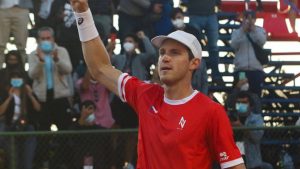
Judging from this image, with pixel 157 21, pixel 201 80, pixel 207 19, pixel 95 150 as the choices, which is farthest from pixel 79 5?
pixel 207 19

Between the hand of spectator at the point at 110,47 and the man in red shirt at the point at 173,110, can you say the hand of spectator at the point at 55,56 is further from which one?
the man in red shirt at the point at 173,110

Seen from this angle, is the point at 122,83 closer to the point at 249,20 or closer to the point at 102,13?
the point at 102,13

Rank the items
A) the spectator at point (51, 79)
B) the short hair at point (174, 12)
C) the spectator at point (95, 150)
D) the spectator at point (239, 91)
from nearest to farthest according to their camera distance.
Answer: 1. the spectator at point (95, 150)
2. the spectator at point (51, 79)
3. the spectator at point (239, 91)
4. the short hair at point (174, 12)

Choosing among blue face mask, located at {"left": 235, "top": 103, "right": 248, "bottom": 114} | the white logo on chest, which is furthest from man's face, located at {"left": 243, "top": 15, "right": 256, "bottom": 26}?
the white logo on chest

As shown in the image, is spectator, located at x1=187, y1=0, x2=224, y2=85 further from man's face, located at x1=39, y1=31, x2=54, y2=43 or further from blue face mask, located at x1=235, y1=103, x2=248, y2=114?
man's face, located at x1=39, y1=31, x2=54, y2=43

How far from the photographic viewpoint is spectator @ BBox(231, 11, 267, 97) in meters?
13.2

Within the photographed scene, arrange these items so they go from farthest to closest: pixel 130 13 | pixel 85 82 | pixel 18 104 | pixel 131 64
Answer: pixel 130 13 < pixel 131 64 < pixel 85 82 < pixel 18 104

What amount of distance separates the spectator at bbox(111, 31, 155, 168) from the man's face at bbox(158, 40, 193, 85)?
5.69 m

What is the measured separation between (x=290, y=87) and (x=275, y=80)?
32cm

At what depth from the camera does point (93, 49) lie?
20.6 ft

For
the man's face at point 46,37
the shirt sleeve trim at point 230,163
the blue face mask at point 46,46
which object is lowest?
the shirt sleeve trim at point 230,163

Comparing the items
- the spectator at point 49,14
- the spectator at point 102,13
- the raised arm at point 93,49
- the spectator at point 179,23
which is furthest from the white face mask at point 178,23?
the raised arm at point 93,49

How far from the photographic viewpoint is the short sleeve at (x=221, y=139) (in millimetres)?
5965

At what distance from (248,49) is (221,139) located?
7.41 metres
